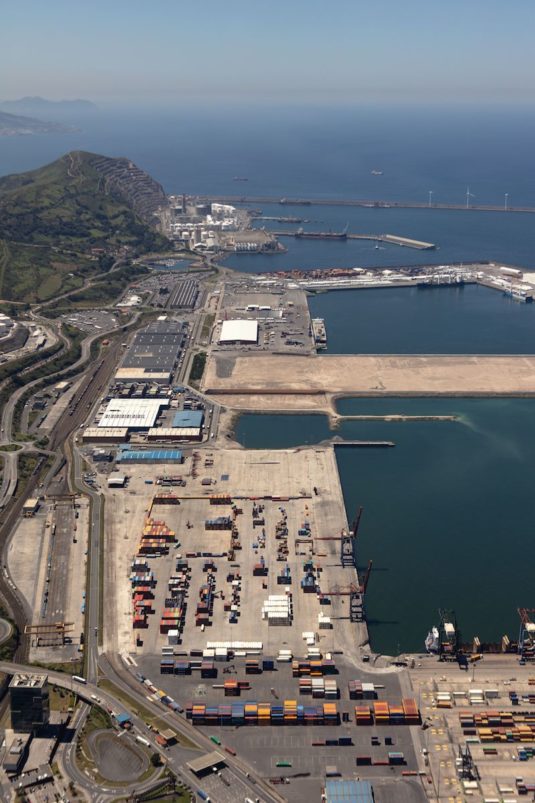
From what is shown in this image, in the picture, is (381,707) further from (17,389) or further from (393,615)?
(17,389)

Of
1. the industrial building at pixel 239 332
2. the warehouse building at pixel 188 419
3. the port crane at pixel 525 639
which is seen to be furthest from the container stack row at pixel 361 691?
the industrial building at pixel 239 332

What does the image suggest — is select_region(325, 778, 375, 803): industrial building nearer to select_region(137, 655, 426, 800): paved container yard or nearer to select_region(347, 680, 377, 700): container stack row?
select_region(137, 655, 426, 800): paved container yard

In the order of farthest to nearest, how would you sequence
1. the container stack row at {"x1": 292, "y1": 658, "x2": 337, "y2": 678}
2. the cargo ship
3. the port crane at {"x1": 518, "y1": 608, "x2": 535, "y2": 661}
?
1. the cargo ship
2. the port crane at {"x1": 518, "y1": 608, "x2": 535, "y2": 661}
3. the container stack row at {"x1": 292, "y1": 658, "x2": 337, "y2": 678}

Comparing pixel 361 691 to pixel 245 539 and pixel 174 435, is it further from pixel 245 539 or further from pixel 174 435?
pixel 174 435

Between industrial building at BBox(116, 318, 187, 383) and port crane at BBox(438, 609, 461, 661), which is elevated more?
industrial building at BBox(116, 318, 187, 383)

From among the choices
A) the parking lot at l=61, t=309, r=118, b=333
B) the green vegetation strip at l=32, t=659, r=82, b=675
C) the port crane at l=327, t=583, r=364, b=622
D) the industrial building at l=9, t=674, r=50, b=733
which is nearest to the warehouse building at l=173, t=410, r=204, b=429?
the port crane at l=327, t=583, r=364, b=622

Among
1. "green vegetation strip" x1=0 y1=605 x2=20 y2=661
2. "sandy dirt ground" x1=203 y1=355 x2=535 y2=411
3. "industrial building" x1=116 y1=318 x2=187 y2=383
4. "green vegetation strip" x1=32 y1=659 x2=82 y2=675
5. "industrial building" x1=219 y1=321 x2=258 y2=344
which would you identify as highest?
"industrial building" x1=219 y1=321 x2=258 y2=344

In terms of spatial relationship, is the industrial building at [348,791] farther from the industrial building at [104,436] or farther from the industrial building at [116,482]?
the industrial building at [104,436]
